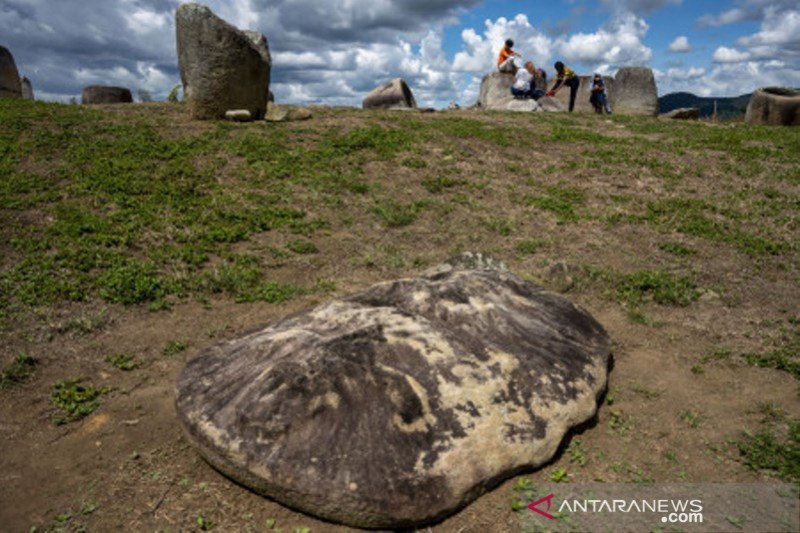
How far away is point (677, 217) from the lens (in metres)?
10.5

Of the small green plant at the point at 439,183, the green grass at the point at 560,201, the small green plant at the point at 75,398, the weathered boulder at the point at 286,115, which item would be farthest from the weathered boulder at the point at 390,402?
the weathered boulder at the point at 286,115

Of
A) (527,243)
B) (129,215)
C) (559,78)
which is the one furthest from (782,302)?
(559,78)

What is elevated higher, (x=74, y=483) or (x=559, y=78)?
(x=559, y=78)

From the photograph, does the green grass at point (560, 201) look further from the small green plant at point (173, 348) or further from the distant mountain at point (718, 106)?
the distant mountain at point (718, 106)

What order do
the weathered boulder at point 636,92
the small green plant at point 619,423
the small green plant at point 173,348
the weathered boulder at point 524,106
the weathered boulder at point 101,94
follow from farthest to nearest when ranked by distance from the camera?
the weathered boulder at point 636,92
the weathered boulder at point 524,106
the weathered boulder at point 101,94
the small green plant at point 173,348
the small green plant at point 619,423

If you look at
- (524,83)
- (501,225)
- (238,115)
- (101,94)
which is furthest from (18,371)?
(524,83)

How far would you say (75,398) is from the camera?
5344mm

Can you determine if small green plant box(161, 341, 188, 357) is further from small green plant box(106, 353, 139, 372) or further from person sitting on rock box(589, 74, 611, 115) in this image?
person sitting on rock box(589, 74, 611, 115)

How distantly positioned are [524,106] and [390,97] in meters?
5.51

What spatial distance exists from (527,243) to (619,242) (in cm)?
157

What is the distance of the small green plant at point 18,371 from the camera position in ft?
18.2

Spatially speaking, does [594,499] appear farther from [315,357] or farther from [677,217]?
[677,217]

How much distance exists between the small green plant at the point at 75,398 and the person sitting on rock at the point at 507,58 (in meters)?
23.4

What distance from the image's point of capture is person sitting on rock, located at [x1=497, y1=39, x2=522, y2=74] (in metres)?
25.2
